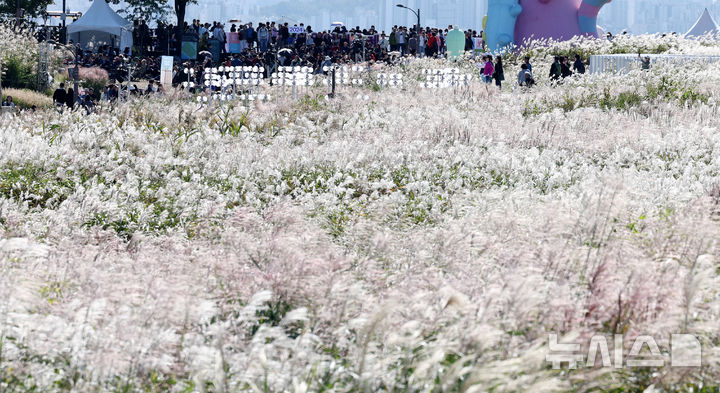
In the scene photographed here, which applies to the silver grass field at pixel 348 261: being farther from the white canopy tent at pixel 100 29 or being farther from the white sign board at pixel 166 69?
the white canopy tent at pixel 100 29

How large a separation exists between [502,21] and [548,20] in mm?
1759

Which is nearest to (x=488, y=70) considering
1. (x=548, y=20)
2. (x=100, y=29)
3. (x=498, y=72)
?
(x=498, y=72)

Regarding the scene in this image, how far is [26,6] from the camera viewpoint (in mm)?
43594

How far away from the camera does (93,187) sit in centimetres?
776

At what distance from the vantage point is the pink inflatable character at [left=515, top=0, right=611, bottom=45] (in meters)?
31.1

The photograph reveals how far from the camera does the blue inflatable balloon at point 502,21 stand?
1209 inches

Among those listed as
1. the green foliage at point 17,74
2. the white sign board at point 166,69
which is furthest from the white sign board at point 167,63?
the green foliage at point 17,74

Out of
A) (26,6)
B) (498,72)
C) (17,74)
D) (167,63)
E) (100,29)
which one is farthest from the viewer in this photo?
(26,6)

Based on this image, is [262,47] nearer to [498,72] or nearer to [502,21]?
[502,21]

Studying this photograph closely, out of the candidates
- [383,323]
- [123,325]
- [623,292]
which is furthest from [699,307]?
[123,325]

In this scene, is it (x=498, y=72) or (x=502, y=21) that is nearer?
(x=498, y=72)

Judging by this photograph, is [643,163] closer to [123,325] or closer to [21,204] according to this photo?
[21,204]

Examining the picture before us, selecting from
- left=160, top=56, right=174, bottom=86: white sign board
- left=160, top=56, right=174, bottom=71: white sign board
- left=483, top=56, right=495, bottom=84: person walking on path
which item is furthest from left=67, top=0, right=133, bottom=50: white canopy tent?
left=483, top=56, right=495, bottom=84: person walking on path

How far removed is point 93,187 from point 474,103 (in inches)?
324
